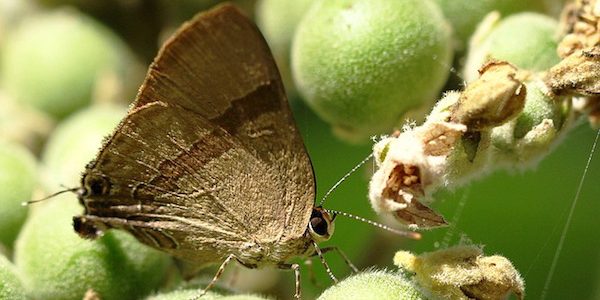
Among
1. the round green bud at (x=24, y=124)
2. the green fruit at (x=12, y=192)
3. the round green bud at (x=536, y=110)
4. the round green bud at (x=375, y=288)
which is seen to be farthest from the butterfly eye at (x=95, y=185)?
the round green bud at (x=536, y=110)

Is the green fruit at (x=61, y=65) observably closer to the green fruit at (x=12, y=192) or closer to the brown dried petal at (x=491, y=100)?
the green fruit at (x=12, y=192)

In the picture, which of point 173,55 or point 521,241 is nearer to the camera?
point 173,55

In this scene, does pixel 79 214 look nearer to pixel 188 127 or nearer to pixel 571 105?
pixel 188 127

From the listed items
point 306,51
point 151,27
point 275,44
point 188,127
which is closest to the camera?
point 188,127

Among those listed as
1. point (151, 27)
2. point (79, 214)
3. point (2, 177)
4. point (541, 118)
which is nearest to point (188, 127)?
point (79, 214)

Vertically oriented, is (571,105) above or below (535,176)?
above

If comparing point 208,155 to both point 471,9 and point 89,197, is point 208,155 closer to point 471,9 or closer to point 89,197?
point 89,197

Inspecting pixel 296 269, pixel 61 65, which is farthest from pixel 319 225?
pixel 61 65
